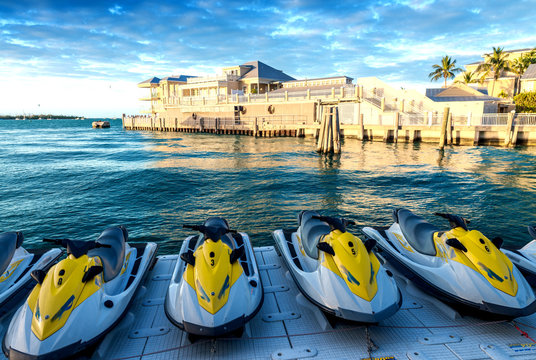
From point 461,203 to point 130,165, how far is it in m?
23.1

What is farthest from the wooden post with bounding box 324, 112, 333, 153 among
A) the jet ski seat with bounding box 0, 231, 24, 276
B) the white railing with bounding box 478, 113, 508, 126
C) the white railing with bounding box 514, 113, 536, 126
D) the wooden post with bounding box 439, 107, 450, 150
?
the jet ski seat with bounding box 0, 231, 24, 276

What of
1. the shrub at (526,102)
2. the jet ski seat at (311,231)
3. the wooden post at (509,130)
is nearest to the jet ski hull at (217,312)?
the jet ski seat at (311,231)

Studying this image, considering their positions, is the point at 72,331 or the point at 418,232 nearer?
the point at 72,331

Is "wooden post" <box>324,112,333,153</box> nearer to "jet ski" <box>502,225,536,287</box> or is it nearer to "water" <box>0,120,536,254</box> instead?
"water" <box>0,120,536,254</box>

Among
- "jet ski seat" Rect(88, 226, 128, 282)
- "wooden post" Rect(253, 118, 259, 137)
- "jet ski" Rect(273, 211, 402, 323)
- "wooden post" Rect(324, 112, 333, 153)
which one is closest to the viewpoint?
"jet ski" Rect(273, 211, 402, 323)

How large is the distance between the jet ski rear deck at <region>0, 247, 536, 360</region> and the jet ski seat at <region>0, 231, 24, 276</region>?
1177 millimetres

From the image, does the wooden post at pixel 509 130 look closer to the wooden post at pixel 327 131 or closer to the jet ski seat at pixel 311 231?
the wooden post at pixel 327 131

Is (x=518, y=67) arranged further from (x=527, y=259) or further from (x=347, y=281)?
(x=347, y=281)

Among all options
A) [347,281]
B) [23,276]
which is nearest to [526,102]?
[347,281]

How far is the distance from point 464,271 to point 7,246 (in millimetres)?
8198

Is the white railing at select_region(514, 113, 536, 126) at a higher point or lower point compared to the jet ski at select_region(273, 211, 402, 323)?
higher

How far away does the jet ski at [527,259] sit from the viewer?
6.02 meters

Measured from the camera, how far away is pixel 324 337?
15.4ft

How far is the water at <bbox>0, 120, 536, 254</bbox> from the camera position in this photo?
473 inches
